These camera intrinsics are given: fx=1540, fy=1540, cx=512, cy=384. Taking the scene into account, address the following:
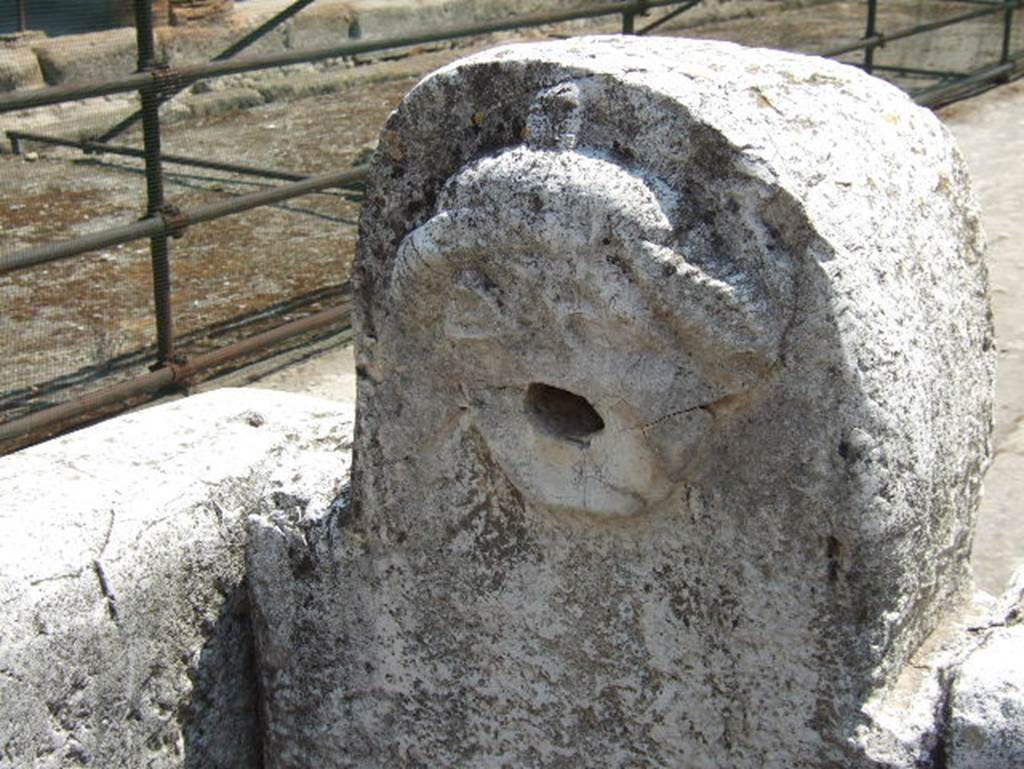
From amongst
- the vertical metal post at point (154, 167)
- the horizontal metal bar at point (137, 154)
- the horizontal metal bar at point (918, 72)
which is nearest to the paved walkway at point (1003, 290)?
the horizontal metal bar at point (918, 72)

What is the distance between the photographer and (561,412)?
1.45 m

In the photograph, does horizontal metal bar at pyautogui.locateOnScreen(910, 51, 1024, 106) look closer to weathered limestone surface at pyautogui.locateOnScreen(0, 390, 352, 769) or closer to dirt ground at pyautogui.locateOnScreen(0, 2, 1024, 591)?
dirt ground at pyautogui.locateOnScreen(0, 2, 1024, 591)

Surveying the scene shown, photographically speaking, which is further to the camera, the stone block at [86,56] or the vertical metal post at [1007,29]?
the vertical metal post at [1007,29]

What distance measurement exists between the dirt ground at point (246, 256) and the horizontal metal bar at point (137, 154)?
0.08 metres

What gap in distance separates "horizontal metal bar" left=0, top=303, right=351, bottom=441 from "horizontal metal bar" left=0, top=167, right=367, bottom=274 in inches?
11.8

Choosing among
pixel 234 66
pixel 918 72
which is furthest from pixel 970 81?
pixel 234 66

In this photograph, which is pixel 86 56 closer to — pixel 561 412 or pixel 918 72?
pixel 918 72

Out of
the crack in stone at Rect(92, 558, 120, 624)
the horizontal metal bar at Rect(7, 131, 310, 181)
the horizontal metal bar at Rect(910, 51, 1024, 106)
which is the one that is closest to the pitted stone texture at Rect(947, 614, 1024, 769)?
the crack in stone at Rect(92, 558, 120, 624)

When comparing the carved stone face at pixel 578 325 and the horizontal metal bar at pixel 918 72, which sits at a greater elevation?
the carved stone face at pixel 578 325

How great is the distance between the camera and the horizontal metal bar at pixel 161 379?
3.10 metres

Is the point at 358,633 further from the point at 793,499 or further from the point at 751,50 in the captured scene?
the point at 751,50

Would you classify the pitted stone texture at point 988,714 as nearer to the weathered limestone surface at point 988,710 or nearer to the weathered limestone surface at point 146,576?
the weathered limestone surface at point 988,710

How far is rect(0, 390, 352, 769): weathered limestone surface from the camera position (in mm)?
1529

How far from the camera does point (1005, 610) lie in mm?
1402
